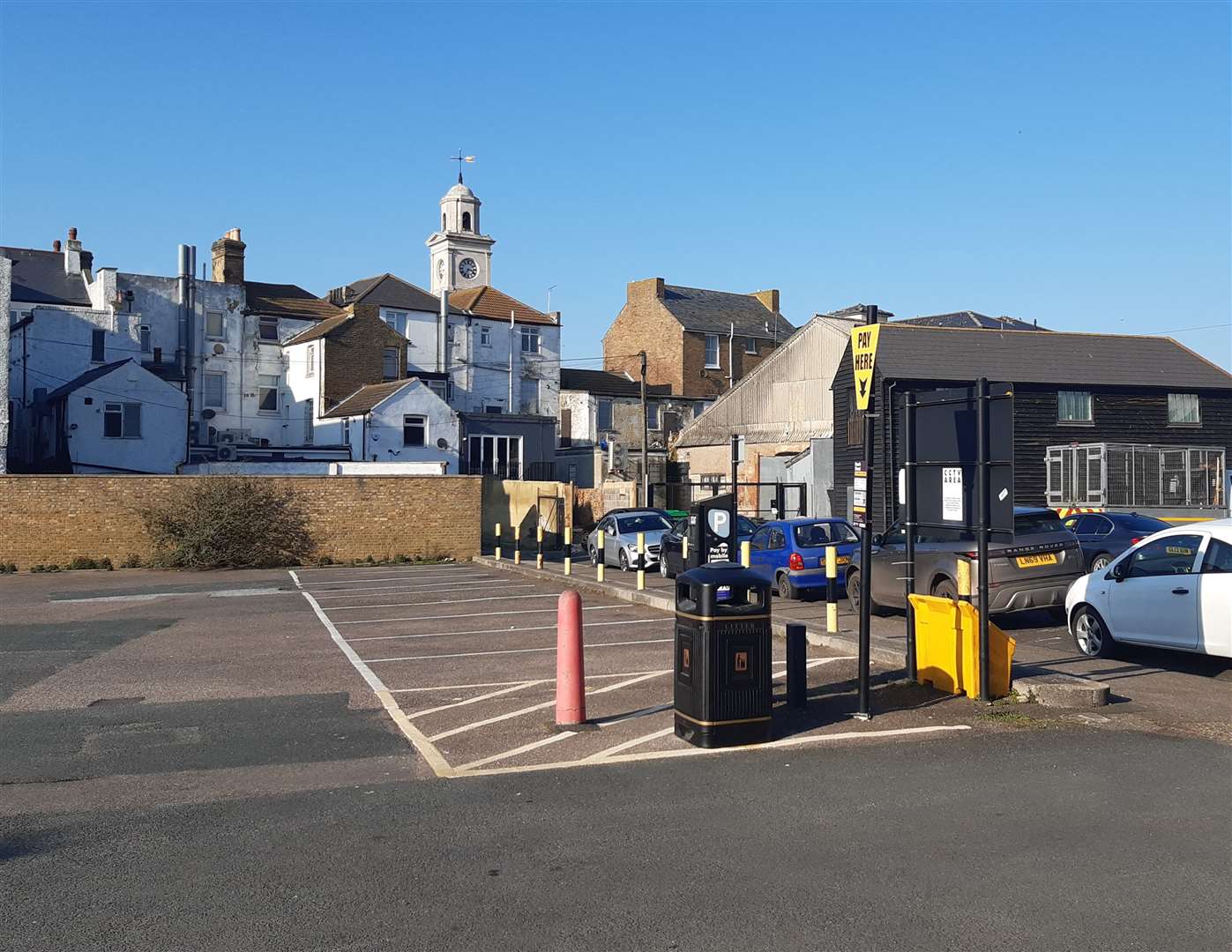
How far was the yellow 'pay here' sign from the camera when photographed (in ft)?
31.6

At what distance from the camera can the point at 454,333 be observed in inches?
2382

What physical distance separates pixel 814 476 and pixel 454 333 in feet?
90.5

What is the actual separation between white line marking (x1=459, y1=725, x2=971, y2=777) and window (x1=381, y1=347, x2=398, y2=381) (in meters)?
48.2

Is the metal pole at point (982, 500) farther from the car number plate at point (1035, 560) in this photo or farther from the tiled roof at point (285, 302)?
the tiled roof at point (285, 302)

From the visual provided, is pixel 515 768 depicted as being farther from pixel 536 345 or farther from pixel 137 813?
pixel 536 345

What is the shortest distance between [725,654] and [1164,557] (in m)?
6.05

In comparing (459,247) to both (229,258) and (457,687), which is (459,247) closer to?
(229,258)

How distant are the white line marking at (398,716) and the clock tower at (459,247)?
192ft

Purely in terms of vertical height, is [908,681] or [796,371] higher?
[796,371]

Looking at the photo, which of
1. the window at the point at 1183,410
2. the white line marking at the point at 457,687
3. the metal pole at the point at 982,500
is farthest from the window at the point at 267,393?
the metal pole at the point at 982,500

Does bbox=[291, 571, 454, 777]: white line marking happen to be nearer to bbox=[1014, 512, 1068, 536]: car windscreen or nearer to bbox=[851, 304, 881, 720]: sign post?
bbox=[851, 304, 881, 720]: sign post

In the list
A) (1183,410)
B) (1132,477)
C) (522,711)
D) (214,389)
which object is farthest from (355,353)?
(522,711)

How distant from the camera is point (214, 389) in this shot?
54906 mm

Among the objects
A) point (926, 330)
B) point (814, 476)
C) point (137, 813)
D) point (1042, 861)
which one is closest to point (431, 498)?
point (814, 476)
